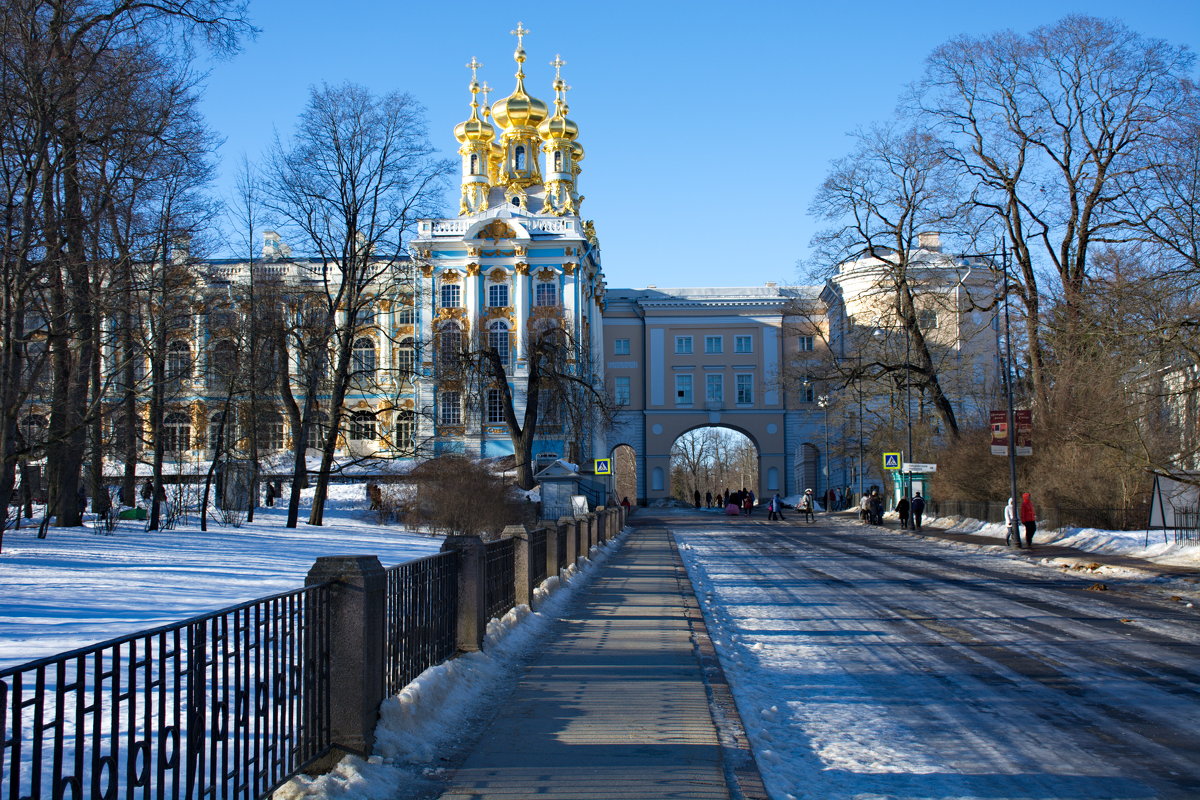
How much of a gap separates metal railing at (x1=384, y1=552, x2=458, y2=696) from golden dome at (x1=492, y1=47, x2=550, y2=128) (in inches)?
2673

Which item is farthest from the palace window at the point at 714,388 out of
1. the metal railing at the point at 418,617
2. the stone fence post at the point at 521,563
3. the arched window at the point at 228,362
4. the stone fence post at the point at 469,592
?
the metal railing at the point at 418,617

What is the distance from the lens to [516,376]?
66.9 m

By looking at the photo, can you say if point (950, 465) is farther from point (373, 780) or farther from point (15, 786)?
point (15, 786)

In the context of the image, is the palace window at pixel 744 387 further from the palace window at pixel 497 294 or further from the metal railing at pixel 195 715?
the metal railing at pixel 195 715

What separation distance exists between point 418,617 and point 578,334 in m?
54.6

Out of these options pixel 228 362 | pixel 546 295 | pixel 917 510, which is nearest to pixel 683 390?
pixel 546 295

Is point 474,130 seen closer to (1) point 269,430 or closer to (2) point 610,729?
(1) point 269,430

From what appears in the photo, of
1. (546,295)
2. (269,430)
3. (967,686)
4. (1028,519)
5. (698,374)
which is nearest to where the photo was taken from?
(967,686)

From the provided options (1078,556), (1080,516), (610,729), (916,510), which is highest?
(1080,516)

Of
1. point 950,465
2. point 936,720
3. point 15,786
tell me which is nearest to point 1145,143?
point 950,465

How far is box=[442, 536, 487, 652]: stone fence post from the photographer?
33.5 feet

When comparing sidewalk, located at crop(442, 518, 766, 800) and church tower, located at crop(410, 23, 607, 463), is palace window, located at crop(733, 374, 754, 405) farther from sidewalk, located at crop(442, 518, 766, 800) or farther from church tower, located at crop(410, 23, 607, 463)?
sidewalk, located at crop(442, 518, 766, 800)

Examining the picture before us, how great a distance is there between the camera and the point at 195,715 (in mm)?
4934

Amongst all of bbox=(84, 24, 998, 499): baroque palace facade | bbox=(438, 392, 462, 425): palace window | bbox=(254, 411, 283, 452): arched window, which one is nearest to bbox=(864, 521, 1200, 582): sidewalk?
bbox=(84, 24, 998, 499): baroque palace facade
